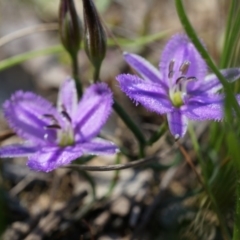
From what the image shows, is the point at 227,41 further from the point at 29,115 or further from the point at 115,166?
the point at 29,115

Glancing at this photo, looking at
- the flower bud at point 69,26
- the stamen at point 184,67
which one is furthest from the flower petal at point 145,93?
the flower bud at point 69,26

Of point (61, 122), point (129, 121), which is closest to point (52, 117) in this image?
point (61, 122)

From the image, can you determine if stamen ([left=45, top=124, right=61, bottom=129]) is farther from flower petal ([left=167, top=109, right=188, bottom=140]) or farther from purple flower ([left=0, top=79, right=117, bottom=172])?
flower petal ([left=167, top=109, right=188, bottom=140])

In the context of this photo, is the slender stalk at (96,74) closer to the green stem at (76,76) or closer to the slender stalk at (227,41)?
the green stem at (76,76)

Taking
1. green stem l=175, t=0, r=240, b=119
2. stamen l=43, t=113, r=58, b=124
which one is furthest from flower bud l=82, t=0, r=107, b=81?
green stem l=175, t=0, r=240, b=119

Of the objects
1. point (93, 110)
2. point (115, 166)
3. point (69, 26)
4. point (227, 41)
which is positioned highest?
point (69, 26)

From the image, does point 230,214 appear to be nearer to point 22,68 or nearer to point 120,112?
point 120,112

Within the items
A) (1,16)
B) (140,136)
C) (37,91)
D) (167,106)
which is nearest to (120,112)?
(140,136)
